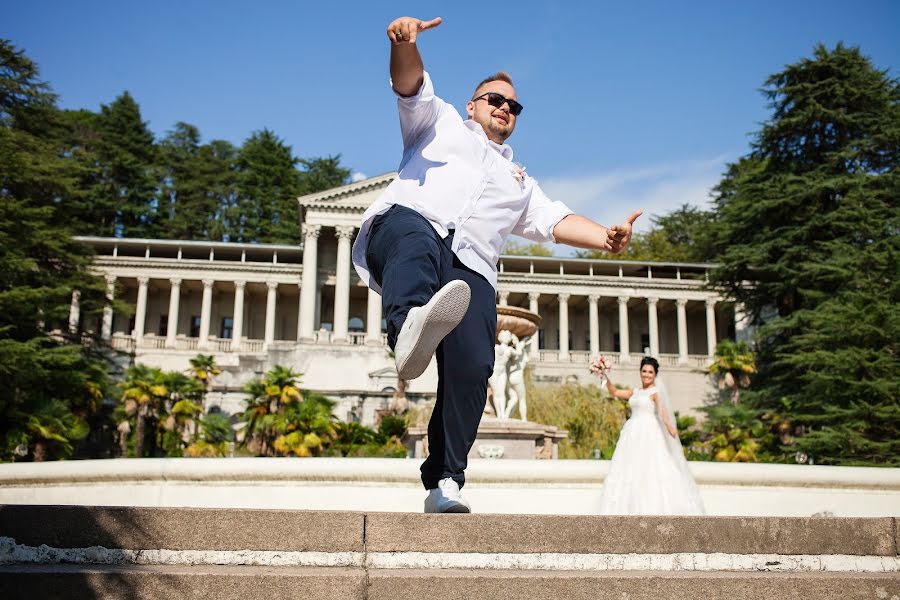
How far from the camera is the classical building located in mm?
50781

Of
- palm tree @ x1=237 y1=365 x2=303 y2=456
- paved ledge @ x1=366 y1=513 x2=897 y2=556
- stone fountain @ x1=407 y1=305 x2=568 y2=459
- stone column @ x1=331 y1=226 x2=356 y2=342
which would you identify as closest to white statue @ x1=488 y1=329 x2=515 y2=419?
stone fountain @ x1=407 y1=305 x2=568 y2=459

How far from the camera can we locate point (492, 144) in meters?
4.10

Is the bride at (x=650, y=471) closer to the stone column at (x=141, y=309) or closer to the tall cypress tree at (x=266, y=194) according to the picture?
the stone column at (x=141, y=309)

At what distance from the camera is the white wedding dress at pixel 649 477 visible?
8.24 metres

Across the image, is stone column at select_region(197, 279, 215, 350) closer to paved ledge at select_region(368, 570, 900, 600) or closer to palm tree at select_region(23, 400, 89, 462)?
palm tree at select_region(23, 400, 89, 462)

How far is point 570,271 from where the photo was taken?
61906 mm

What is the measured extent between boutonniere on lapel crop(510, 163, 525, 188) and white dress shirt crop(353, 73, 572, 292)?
0.17 feet

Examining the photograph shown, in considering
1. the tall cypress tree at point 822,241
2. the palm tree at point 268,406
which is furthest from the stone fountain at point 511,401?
the tall cypress tree at point 822,241

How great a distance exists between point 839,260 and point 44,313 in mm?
30888

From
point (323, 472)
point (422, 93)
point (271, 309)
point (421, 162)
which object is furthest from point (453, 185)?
point (271, 309)

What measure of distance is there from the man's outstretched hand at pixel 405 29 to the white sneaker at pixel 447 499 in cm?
199

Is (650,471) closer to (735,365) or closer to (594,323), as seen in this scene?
(735,365)

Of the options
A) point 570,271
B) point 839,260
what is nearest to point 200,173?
point 570,271

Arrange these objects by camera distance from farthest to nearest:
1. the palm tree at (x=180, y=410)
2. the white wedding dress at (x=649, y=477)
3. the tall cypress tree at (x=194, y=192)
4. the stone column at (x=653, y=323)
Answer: the tall cypress tree at (x=194, y=192) → the stone column at (x=653, y=323) → the palm tree at (x=180, y=410) → the white wedding dress at (x=649, y=477)
